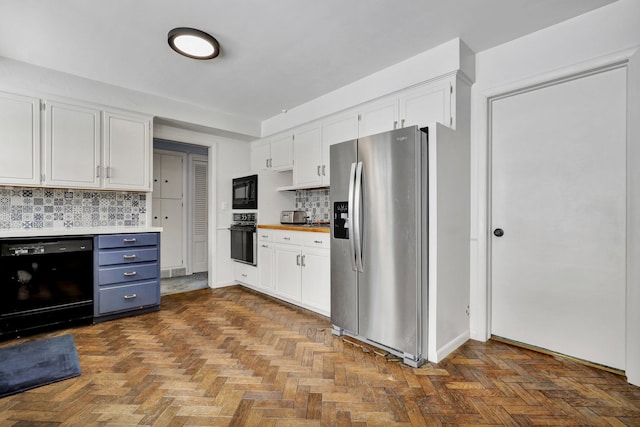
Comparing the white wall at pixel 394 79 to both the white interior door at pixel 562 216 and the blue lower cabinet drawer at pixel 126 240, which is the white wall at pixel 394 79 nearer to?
the white interior door at pixel 562 216

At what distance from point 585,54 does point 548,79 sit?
0.24 m

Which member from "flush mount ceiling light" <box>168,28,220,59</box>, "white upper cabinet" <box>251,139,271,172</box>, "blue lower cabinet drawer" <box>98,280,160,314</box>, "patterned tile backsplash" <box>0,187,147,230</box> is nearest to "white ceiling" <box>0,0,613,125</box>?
"flush mount ceiling light" <box>168,28,220,59</box>

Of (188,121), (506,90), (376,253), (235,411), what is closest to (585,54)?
(506,90)

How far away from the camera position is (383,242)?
2.46 m

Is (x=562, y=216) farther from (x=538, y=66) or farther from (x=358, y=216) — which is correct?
(x=358, y=216)

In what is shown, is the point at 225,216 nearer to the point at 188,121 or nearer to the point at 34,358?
the point at 188,121

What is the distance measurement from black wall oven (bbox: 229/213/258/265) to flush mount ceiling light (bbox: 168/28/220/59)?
7.10ft

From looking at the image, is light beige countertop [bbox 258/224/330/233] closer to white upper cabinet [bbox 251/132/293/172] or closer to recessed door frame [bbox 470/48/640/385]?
white upper cabinet [bbox 251/132/293/172]

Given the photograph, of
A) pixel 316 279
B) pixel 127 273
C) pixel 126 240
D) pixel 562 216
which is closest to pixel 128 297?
pixel 127 273

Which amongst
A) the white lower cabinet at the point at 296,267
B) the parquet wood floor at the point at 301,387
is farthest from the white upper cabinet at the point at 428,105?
the parquet wood floor at the point at 301,387

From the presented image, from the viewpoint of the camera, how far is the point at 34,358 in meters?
2.37

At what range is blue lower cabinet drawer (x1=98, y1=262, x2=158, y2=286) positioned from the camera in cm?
320

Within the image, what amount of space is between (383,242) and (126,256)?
269cm

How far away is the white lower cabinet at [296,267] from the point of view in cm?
329
